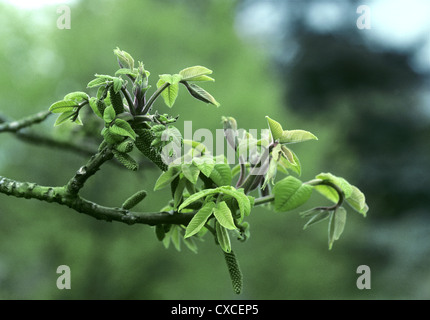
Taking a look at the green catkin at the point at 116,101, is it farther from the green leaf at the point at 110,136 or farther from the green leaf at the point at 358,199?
the green leaf at the point at 358,199

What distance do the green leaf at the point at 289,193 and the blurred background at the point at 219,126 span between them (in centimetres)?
601

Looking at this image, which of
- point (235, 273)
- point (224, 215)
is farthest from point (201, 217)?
point (235, 273)

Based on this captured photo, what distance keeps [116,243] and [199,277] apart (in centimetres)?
160

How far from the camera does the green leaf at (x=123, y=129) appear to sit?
76 cm

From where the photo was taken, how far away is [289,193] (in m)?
0.93

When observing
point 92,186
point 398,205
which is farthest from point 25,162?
point 398,205

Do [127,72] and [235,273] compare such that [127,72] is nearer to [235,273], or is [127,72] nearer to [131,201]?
[131,201]

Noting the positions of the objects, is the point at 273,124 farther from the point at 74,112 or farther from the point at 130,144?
the point at 74,112

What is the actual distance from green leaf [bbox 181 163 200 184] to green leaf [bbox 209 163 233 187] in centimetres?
3

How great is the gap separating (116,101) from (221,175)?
25 cm

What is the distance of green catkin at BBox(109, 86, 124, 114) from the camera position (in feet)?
2.56

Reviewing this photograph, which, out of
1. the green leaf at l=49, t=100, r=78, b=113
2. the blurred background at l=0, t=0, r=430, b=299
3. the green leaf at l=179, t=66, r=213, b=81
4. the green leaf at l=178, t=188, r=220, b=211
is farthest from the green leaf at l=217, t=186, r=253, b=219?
the blurred background at l=0, t=0, r=430, b=299

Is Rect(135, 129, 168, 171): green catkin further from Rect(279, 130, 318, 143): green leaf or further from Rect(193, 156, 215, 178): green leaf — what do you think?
Rect(279, 130, 318, 143): green leaf

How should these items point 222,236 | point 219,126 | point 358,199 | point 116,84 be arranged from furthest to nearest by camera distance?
point 219,126 → point 358,199 → point 222,236 → point 116,84
